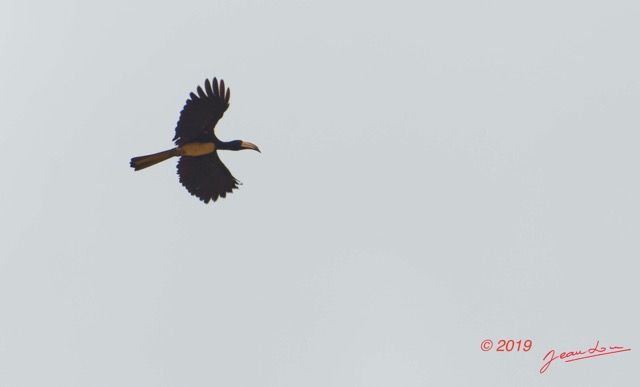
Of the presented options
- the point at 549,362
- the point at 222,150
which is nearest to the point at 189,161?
the point at 222,150

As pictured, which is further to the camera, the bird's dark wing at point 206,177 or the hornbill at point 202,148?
the bird's dark wing at point 206,177

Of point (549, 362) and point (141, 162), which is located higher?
point (549, 362)

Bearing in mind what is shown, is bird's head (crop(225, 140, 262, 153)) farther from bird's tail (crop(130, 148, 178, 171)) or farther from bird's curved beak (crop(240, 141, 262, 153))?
bird's tail (crop(130, 148, 178, 171))

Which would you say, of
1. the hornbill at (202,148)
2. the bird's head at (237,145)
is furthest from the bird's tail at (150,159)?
the bird's head at (237,145)

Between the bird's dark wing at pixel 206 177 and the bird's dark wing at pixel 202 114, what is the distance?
43.1 inches

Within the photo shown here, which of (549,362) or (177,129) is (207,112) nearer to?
(177,129)

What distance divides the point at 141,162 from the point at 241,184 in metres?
3.83

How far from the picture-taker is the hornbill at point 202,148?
128 ft

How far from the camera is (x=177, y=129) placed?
3991 cm

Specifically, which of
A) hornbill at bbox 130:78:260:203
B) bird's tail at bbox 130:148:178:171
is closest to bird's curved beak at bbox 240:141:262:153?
hornbill at bbox 130:78:260:203

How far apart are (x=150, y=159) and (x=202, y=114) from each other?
2110 mm

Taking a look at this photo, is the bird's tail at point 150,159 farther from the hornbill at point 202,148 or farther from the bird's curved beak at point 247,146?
the bird's curved beak at point 247,146

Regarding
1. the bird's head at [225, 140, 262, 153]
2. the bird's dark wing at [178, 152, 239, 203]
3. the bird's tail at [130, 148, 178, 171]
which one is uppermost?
the bird's head at [225, 140, 262, 153]

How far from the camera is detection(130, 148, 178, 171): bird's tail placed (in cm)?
3941
